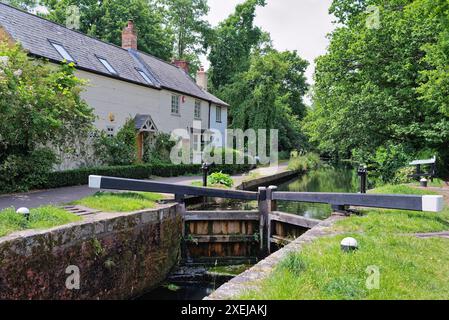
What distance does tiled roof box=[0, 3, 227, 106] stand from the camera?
632 inches

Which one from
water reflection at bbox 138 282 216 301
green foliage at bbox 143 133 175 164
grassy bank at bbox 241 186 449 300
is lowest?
water reflection at bbox 138 282 216 301

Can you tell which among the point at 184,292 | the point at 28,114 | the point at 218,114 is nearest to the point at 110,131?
the point at 28,114

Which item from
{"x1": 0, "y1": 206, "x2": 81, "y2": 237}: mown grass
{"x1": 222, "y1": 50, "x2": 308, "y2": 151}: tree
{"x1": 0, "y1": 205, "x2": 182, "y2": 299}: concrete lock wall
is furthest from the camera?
{"x1": 222, "y1": 50, "x2": 308, "y2": 151}: tree

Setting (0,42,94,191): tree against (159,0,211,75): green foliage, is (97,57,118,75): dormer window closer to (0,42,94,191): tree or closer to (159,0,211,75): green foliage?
(0,42,94,191): tree

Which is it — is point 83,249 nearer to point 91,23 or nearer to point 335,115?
point 335,115

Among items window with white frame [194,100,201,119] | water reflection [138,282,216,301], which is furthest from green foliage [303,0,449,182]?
water reflection [138,282,216,301]

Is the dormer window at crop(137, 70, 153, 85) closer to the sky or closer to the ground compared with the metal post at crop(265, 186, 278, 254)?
closer to the sky

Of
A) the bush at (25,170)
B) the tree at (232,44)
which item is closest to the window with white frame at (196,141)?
the tree at (232,44)

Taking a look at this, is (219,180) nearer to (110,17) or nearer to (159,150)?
(159,150)

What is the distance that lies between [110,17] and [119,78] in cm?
1835

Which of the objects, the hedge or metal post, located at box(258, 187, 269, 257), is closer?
metal post, located at box(258, 187, 269, 257)

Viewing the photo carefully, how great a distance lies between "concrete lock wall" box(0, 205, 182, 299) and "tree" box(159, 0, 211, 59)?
3896 cm

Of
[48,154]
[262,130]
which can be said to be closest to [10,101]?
[48,154]
